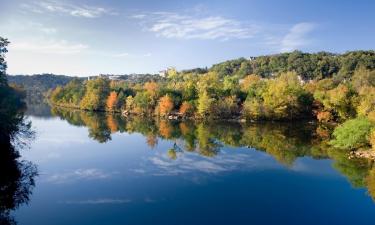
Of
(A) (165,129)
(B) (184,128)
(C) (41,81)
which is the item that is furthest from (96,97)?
(C) (41,81)

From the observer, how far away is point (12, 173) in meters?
22.4

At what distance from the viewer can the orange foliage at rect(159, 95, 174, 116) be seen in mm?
58562

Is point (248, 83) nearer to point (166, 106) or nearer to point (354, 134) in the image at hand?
point (166, 106)

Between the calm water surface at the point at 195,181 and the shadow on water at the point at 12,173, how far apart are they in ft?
1.77

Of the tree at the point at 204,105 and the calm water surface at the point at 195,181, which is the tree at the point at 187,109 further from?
the calm water surface at the point at 195,181

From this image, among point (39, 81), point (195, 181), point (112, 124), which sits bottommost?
point (195, 181)

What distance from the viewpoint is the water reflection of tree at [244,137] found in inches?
1039

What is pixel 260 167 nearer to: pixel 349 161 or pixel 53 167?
pixel 349 161

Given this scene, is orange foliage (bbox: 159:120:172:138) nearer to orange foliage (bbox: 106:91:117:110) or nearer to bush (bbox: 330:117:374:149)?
bush (bbox: 330:117:374:149)

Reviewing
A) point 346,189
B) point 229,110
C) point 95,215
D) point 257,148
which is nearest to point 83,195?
point 95,215

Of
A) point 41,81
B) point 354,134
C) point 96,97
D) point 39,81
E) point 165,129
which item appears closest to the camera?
point 354,134

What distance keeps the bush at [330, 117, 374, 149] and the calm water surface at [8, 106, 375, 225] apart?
1.22 m

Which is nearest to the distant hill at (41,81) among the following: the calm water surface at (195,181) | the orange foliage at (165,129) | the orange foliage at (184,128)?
the orange foliage at (165,129)

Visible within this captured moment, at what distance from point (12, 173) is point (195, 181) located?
10538mm
